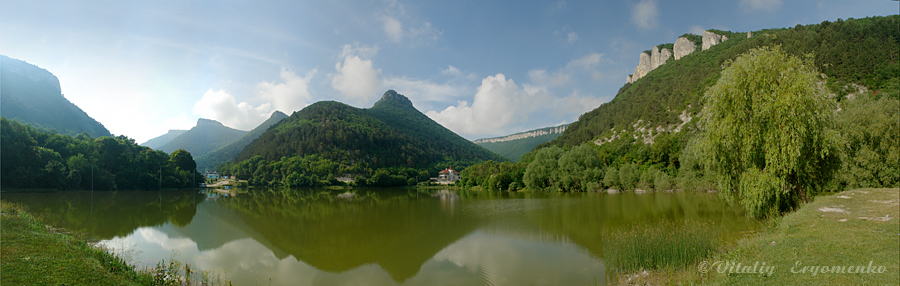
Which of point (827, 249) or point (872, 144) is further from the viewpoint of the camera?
point (872, 144)

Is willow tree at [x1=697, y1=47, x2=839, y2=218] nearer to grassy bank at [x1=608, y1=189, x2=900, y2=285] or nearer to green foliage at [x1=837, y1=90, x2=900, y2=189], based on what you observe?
grassy bank at [x1=608, y1=189, x2=900, y2=285]

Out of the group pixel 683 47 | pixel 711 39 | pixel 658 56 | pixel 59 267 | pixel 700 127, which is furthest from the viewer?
pixel 658 56

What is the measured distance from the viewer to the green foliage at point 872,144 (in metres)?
22.1

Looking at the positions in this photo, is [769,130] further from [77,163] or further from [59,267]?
[77,163]

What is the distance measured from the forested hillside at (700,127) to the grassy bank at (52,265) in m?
21.0

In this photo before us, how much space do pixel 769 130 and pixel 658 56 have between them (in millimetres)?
153461

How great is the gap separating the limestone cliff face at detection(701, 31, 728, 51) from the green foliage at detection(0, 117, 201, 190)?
156 meters

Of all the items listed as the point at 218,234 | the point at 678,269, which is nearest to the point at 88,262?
the point at 218,234

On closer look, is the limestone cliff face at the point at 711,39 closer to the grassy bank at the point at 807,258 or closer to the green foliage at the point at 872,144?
the green foliage at the point at 872,144

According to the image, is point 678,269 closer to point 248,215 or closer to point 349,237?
point 349,237

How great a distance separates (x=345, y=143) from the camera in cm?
11688

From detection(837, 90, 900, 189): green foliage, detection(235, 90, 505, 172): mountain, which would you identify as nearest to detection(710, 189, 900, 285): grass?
detection(837, 90, 900, 189): green foliage

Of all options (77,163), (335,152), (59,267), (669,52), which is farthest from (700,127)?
(669,52)

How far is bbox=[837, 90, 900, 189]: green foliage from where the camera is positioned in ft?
72.4
